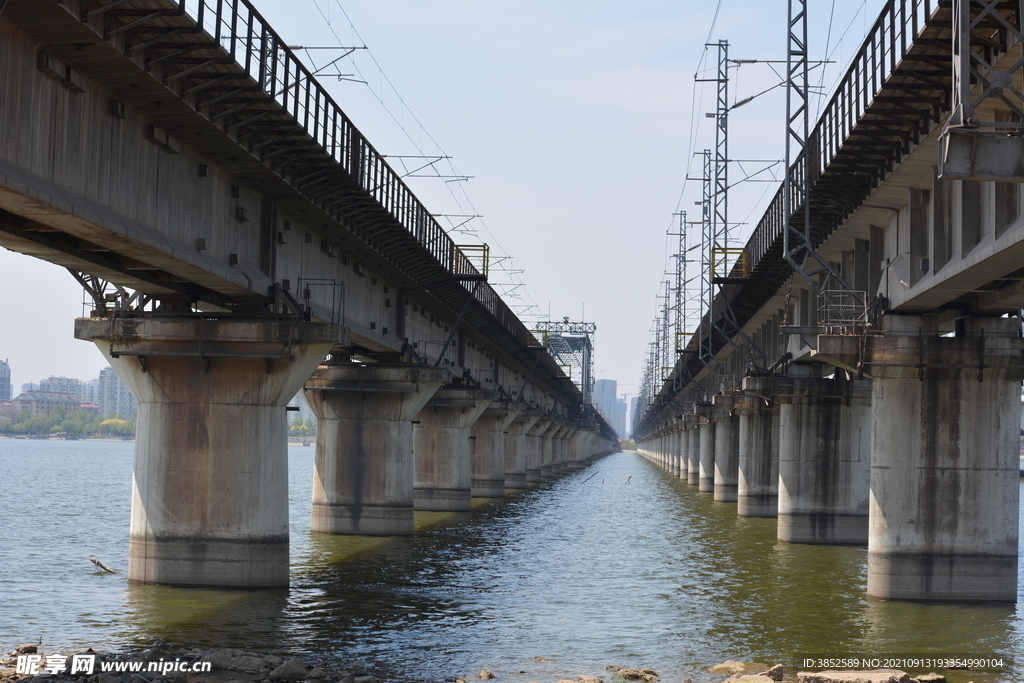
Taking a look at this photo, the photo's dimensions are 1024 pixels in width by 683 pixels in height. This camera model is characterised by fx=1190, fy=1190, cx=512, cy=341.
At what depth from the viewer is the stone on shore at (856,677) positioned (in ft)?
61.1

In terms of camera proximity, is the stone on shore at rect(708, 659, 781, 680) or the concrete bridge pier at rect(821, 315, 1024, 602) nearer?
the stone on shore at rect(708, 659, 781, 680)

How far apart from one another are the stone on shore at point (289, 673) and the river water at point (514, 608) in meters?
1.74

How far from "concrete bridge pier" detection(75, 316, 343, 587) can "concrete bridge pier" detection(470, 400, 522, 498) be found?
45.1 metres

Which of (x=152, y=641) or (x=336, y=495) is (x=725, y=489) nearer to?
(x=336, y=495)

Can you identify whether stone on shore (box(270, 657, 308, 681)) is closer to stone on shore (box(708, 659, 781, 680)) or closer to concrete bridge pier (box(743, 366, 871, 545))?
stone on shore (box(708, 659, 781, 680))

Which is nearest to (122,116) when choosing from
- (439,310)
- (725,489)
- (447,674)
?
(447,674)

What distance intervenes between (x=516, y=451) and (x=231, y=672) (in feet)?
236

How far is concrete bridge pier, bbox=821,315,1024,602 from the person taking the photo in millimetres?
27625

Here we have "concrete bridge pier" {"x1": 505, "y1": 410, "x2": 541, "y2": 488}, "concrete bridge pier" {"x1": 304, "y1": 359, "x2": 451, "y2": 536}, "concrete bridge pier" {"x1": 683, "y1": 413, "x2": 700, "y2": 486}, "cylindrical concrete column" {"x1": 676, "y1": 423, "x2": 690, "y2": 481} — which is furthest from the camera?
"cylindrical concrete column" {"x1": 676, "y1": 423, "x2": 690, "y2": 481}

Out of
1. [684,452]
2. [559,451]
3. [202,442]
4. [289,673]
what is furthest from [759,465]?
[559,451]

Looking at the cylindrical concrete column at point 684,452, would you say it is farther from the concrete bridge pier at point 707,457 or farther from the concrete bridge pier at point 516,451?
the concrete bridge pier at point 516,451

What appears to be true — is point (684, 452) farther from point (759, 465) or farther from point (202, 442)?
point (202, 442)

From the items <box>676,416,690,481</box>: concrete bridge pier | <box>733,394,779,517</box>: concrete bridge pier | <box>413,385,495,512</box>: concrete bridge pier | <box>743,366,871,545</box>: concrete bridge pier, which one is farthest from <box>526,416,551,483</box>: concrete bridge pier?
<box>743,366,871,545</box>: concrete bridge pier

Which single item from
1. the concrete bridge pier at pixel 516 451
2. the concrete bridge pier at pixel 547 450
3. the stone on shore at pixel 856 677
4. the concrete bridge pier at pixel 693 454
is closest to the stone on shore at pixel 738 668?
the stone on shore at pixel 856 677
